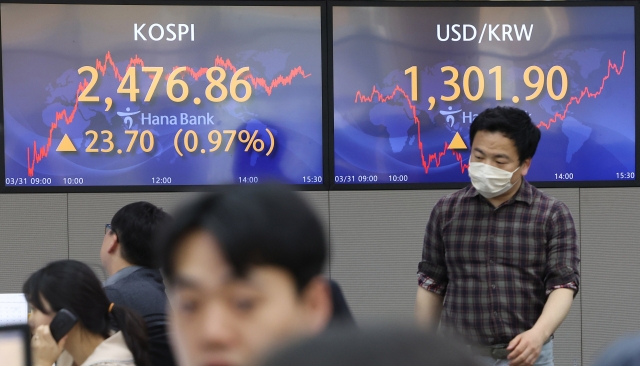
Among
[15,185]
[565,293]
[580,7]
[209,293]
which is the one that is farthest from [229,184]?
[580,7]

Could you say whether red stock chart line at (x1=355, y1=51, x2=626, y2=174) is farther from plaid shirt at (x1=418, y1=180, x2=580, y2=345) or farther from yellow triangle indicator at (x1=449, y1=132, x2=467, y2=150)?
plaid shirt at (x1=418, y1=180, x2=580, y2=345)

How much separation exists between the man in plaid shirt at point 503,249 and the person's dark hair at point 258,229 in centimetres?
186

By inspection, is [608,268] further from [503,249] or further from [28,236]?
[28,236]

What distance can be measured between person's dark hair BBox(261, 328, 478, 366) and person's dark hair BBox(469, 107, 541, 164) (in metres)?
2.34

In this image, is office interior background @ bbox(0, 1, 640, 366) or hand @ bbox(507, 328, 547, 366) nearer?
hand @ bbox(507, 328, 547, 366)

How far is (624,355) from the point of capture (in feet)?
2.33

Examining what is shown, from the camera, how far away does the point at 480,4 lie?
15.4 ft

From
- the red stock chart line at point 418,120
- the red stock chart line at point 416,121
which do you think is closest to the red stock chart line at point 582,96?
the red stock chart line at point 418,120

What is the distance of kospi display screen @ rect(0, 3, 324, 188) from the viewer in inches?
178

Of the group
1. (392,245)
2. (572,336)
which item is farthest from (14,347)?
(572,336)

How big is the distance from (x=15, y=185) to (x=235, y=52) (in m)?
1.50

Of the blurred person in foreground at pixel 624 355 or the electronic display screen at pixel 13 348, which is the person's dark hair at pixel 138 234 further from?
the blurred person in foreground at pixel 624 355

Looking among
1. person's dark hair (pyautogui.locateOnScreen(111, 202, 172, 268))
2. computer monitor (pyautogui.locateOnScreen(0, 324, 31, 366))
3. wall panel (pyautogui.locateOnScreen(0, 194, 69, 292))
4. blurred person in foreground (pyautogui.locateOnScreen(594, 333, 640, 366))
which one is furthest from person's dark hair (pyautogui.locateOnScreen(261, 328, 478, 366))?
wall panel (pyautogui.locateOnScreen(0, 194, 69, 292))

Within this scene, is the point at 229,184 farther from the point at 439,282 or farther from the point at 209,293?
the point at 439,282
